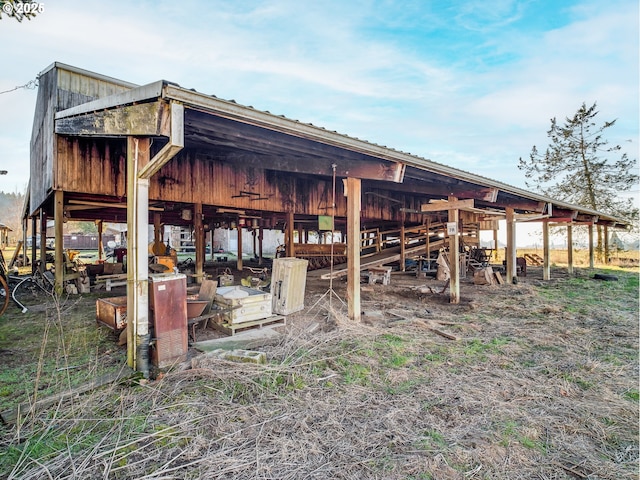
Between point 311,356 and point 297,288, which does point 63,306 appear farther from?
point 311,356

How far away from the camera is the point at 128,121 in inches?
130

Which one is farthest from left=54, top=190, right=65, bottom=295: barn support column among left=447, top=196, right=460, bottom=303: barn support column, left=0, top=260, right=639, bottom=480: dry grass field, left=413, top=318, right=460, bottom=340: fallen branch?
left=447, top=196, right=460, bottom=303: barn support column

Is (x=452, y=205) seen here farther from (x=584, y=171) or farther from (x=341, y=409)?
(x=584, y=171)

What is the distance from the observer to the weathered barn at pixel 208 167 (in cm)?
325

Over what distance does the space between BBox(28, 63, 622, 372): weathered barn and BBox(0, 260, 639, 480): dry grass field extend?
3.33 feet

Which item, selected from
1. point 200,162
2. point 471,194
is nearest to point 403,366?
point 471,194

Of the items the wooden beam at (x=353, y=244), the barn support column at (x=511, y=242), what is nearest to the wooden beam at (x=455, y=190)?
the wooden beam at (x=353, y=244)

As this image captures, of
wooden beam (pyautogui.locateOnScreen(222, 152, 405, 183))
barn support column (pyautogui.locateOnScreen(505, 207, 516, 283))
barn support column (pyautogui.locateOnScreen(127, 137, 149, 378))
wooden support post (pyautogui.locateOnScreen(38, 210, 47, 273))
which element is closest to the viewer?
barn support column (pyautogui.locateOnScreen(127, 137, 149, 378))

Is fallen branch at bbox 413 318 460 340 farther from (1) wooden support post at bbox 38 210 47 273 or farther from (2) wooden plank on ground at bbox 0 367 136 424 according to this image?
(1) wooden support post at bbox 38 210 47 273

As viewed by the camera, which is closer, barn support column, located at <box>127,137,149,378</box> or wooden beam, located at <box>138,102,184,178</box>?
wooden beam, located at <box>138,102,184,178</box>

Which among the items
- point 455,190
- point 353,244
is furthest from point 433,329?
point 455,190

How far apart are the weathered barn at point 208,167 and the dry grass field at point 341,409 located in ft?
3.33

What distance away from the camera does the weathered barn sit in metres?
3.25
